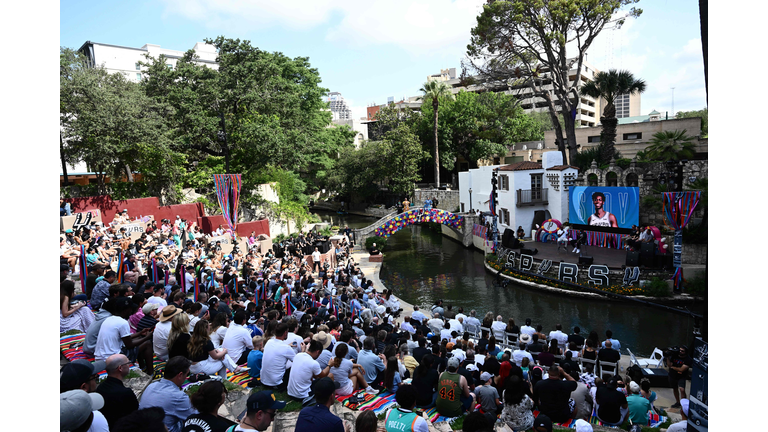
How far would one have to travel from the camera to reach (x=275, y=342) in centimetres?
639

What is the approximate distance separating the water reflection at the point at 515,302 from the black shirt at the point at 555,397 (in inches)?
440

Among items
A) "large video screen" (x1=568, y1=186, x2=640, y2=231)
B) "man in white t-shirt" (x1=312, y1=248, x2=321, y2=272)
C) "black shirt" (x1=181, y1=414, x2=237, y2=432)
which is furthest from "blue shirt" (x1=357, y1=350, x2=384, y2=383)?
"large video screen" (x1=568, y1=186, x2=640, y2=231)

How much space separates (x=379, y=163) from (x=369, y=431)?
153 ft

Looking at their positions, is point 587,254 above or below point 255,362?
below

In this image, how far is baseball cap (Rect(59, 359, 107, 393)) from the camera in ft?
13.9

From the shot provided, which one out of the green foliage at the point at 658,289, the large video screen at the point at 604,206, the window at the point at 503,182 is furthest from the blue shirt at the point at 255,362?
the window at the point at 503,182

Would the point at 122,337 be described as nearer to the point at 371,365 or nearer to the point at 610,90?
the point at 371,365

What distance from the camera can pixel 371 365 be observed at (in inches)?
277

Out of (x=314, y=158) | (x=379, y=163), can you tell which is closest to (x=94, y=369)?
(x=314, y=158)

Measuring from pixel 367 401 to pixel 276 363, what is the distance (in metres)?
1.43

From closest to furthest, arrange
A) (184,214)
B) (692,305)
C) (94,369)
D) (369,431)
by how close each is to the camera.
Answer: (369,431) → (94,369) → (692,305) → (184,214)

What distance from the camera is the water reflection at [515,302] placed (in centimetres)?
1738

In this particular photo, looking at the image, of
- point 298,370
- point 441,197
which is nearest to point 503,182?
point 441,197

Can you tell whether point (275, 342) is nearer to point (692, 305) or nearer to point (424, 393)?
point (424, 393)
